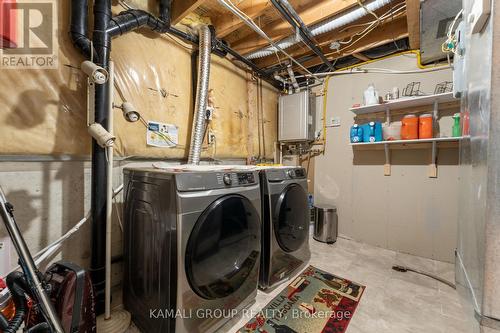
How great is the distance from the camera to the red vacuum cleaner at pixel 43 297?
73 cm

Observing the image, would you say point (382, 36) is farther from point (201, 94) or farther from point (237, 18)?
point (201, 94)

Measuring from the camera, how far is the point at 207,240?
110 cm

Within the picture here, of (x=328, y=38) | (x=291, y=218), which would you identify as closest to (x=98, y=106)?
(x=291, y=218)

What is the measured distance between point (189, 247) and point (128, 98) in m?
1.23

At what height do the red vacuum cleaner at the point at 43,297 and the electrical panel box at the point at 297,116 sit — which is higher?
the electrical panel box at the point at 297,116

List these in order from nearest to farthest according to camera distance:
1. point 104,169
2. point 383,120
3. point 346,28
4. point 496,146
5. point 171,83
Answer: point 496,146 < point 104,169 < point 171,83 < point 346,28 < point 383,120

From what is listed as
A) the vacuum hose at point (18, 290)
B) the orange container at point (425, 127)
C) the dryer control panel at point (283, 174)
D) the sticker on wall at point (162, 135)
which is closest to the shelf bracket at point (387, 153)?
the orange container at point (425, 127)

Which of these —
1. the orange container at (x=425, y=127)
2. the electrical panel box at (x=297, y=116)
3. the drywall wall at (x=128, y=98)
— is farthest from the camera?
the electrical panel box at (x=297, y=116)

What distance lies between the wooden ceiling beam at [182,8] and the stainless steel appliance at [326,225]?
2.48m

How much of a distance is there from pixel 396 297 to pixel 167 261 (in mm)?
1679

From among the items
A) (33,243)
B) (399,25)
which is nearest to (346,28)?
(399,25)

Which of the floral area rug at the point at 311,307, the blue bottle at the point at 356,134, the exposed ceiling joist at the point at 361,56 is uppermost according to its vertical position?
the exposed ceiling joist at the point at 361,56

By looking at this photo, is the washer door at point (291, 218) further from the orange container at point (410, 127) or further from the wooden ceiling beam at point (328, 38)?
the wooden ceiling beam at point (328, 38)

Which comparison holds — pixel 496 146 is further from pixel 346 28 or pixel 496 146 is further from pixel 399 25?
pixel 399 25
